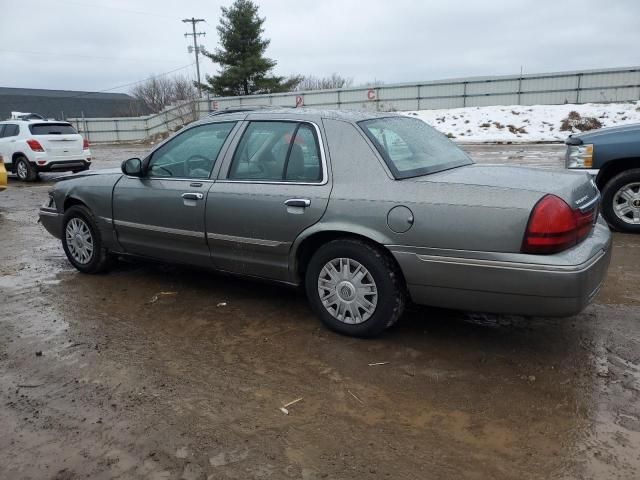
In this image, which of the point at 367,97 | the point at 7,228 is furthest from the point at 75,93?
the point at 7,228

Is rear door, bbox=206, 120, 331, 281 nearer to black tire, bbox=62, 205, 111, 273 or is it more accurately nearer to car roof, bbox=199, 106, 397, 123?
car roof, bbox=199, 106, 397, 123

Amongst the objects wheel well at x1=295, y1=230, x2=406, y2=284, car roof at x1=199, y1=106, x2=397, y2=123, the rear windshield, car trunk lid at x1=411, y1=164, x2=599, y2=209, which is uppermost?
the rear windshield

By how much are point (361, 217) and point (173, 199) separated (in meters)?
1.80

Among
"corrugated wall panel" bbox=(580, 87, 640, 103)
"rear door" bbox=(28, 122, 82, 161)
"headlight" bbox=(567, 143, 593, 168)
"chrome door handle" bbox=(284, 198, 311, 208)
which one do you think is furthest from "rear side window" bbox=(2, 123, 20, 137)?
"corrugated wall panel" bbox=(580, 87, 640, 103)

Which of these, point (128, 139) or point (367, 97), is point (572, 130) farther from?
point (128, 139)

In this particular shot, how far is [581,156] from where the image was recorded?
638 centimetres

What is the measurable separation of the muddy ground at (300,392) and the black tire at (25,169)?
34.1ft

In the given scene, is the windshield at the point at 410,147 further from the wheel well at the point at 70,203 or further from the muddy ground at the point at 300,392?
the wheel well at the point at 70,203

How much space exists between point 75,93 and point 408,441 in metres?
70.6

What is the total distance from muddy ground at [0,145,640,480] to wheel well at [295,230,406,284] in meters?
0.48

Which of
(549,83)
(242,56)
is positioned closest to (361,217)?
(549,83)

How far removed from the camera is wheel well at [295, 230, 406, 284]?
3.49 metres

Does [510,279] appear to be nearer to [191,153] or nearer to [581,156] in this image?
[191,153]

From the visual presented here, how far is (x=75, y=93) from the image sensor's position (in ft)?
209
